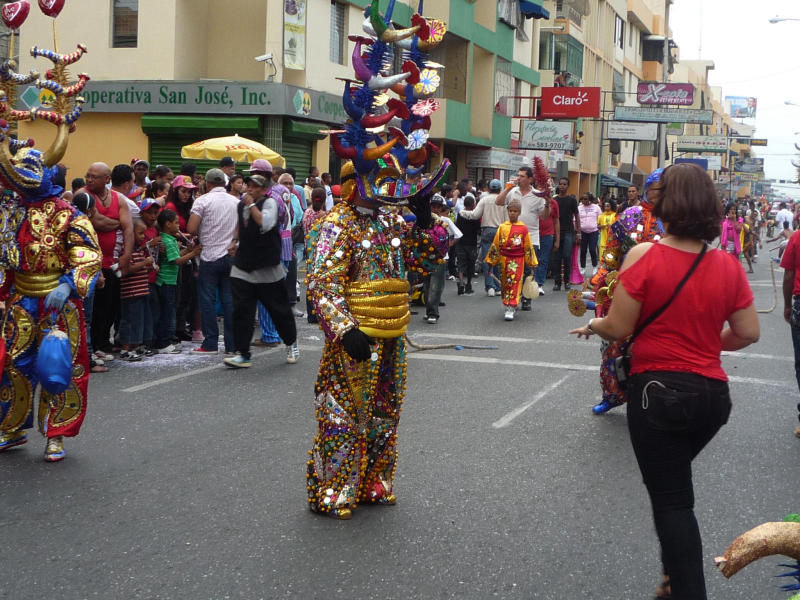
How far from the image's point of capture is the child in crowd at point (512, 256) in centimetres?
1338

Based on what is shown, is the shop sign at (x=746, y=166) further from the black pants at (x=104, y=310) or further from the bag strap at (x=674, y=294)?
the bag strap at (x=674, y=294)

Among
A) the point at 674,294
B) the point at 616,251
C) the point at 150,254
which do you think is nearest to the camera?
the point at 674,294

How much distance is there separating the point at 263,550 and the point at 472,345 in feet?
22.0

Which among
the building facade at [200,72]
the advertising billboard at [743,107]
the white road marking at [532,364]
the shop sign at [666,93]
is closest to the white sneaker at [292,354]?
the white road marking at [532,364]

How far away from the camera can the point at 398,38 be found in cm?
512

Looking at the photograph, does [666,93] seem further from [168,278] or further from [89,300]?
[89,300]

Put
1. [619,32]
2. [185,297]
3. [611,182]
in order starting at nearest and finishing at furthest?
[185,297] < [611,182] < [619,32]

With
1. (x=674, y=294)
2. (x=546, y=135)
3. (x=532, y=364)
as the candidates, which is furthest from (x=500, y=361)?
(x=546, y=135)

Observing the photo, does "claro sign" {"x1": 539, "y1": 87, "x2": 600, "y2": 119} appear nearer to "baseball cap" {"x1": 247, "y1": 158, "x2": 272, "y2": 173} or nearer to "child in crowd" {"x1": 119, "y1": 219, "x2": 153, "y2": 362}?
"baseball cap" {"x1": 247, "y1": 158, "x2": 272, "y2": 173}

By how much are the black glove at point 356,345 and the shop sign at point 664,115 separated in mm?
35487

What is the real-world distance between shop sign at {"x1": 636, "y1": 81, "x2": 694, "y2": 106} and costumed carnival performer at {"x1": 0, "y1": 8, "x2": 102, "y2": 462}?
38677 mm

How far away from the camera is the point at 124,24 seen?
21.4m

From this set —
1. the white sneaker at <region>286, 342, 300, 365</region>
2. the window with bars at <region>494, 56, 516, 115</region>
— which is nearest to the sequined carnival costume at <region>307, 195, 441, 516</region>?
the white sneaker at <region>286, 342, 300, 365</region>

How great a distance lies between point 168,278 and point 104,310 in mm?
852
